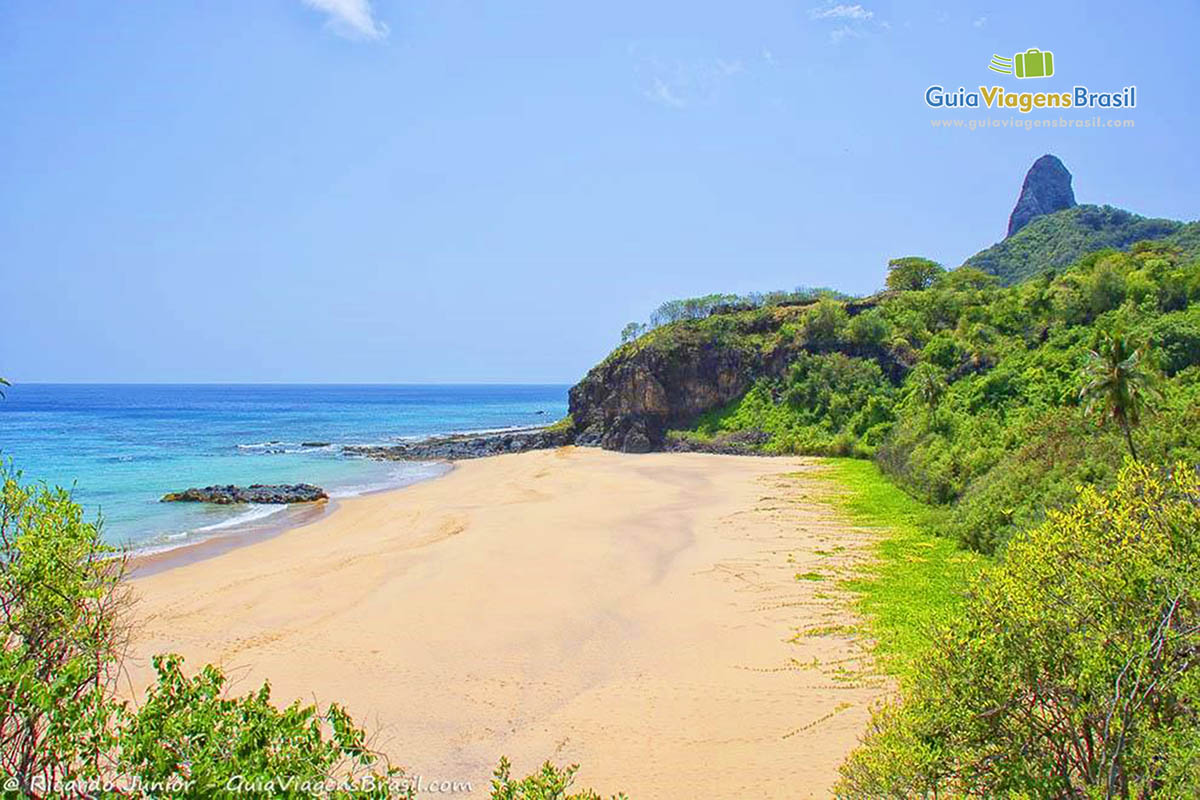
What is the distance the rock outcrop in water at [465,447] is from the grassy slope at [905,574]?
43975mm

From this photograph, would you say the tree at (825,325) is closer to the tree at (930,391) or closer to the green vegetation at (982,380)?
the green vegetation at (982,380)

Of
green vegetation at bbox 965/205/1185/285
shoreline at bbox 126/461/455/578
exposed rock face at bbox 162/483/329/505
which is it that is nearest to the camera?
shoreline at bbox 126/461/455/578

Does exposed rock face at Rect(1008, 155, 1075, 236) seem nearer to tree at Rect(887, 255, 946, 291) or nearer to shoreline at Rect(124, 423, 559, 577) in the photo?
tree at Rect(887, 255, 946, 291)

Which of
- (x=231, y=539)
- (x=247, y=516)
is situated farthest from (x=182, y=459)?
(x=231, y=539)

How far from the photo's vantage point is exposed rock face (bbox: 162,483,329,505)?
158 ft

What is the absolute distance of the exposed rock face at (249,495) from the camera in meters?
48.0

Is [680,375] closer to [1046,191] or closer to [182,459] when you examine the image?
[182,459]

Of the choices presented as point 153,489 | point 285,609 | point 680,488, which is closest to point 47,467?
point 153,489

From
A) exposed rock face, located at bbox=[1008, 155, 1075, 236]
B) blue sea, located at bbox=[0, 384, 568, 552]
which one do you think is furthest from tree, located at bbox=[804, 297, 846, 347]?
exposed rock face, located at bbox=[1008, 155, 1075, 236]

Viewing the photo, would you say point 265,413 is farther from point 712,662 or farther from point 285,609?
point 712,662

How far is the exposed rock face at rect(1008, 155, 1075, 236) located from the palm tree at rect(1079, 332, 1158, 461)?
155 m

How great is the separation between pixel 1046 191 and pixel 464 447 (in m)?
149

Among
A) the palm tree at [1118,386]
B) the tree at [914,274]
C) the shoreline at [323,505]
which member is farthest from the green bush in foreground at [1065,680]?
the tree at [914,274]

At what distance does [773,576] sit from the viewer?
86.6 ft
